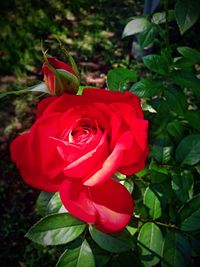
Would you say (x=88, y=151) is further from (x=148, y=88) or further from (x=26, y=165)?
(x=148, y=88)

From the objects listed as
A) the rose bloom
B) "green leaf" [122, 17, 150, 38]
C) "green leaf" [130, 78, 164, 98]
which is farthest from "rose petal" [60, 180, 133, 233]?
"green leaf" [122, 17, 150, 38]

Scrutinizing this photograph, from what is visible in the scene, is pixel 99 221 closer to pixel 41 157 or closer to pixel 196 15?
pixel 41 157

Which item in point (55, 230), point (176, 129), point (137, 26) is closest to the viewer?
point (55, 230)

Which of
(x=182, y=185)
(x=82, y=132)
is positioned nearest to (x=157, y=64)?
(x=182, y=185)

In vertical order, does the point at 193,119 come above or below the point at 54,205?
above

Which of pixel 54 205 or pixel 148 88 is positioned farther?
pixel 148 88

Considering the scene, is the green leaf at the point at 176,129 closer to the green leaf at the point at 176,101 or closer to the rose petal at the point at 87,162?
the green leaf at the point at 176,101

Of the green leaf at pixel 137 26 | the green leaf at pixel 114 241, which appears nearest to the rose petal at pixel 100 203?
the green leaf at pixel 114 241

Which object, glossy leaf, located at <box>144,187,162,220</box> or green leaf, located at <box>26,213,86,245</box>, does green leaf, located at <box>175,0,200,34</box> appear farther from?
green leaf, located at <box>26,213,86,245</box>
